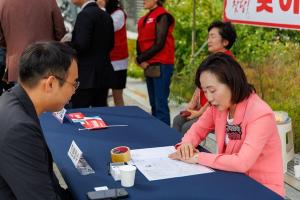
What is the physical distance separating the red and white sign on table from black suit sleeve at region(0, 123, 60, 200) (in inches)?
122

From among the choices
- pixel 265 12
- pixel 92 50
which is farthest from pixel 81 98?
pixel 265 12

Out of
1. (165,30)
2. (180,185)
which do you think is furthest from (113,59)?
(180,185)

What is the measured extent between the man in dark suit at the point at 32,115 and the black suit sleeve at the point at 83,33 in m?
2.35

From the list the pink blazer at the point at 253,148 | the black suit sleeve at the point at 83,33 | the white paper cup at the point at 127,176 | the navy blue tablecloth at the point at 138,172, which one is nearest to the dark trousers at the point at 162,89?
the black suit sleeve at the point at 83,33

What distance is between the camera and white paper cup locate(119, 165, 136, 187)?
210 centimetres

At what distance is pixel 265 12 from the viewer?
4.61m

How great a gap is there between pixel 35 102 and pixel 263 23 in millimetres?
3240

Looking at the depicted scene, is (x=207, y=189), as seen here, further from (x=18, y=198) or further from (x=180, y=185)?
(x=18, y=198)

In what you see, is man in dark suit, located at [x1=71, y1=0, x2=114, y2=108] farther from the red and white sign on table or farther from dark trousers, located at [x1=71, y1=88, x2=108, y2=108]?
the red and white sign on table

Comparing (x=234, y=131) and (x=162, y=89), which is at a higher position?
(x=234, y=131)

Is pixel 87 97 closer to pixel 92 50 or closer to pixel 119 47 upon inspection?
pixel 92 50

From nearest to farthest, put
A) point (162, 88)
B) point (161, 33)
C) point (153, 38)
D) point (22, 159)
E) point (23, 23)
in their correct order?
point (22, 159) → point (23, 23) → point (161, 33) → point (153, 38) → point (162, 88)

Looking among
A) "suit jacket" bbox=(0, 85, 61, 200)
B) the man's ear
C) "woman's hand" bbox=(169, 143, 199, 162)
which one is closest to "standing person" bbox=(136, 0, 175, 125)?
"woman's hand" bbox=(169, 143, 199, 162)

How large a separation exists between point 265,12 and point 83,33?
1.79m
